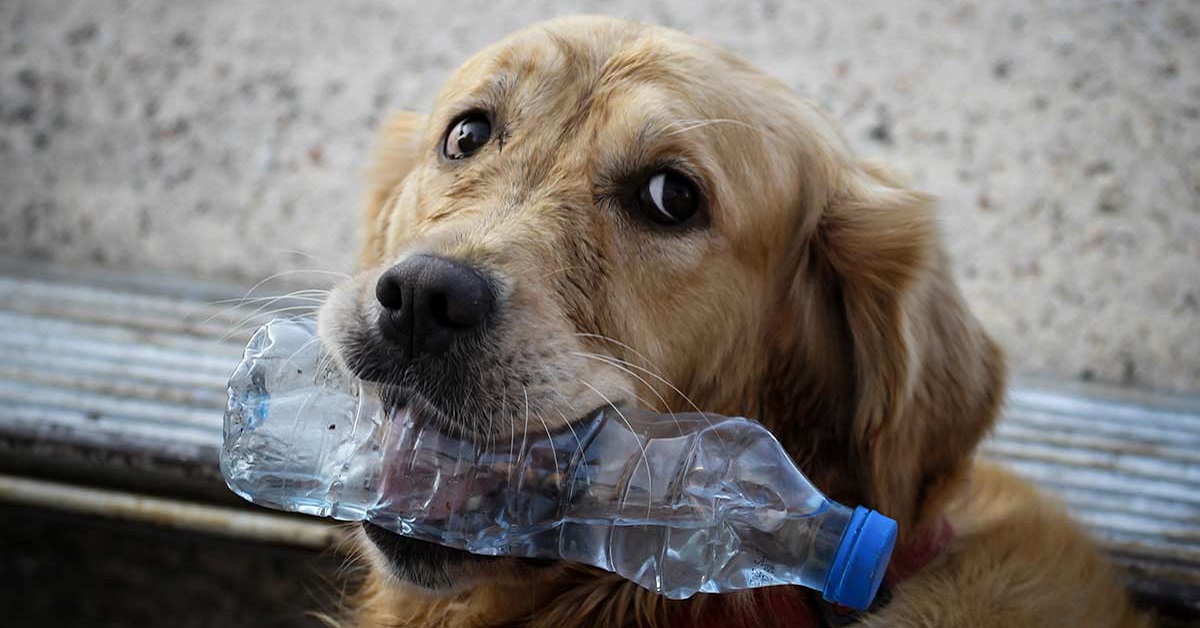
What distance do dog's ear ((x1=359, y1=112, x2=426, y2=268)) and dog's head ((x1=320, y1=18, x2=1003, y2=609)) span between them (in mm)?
396

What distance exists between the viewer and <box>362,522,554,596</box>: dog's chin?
1.82 metres

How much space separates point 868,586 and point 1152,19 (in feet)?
12.6

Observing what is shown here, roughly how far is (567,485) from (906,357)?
2.37 feet

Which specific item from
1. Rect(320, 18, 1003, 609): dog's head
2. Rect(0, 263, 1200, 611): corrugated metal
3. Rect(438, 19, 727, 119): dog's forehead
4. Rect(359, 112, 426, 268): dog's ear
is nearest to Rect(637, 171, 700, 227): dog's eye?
Rect(320, 18, 1003, 609): dog's head

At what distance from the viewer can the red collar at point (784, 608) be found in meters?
1.96

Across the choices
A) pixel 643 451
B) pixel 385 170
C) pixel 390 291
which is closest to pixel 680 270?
pixel 643 451

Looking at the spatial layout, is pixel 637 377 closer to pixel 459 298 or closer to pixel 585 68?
pixel 459 298

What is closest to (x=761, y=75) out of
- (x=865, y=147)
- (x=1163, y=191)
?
(x=865, y=147)

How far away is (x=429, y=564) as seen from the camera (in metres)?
1.81

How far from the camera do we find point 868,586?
5.44 feet

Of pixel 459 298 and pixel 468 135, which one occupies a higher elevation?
pixel 468 135

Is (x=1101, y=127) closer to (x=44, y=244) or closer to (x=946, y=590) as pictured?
(x=946, y=590)

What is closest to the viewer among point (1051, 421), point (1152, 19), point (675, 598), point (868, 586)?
point (868, 586)

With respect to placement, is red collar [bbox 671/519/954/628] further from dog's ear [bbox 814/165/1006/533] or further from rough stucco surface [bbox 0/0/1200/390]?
rough stucco surface [bbox 0/0/1200/390]
